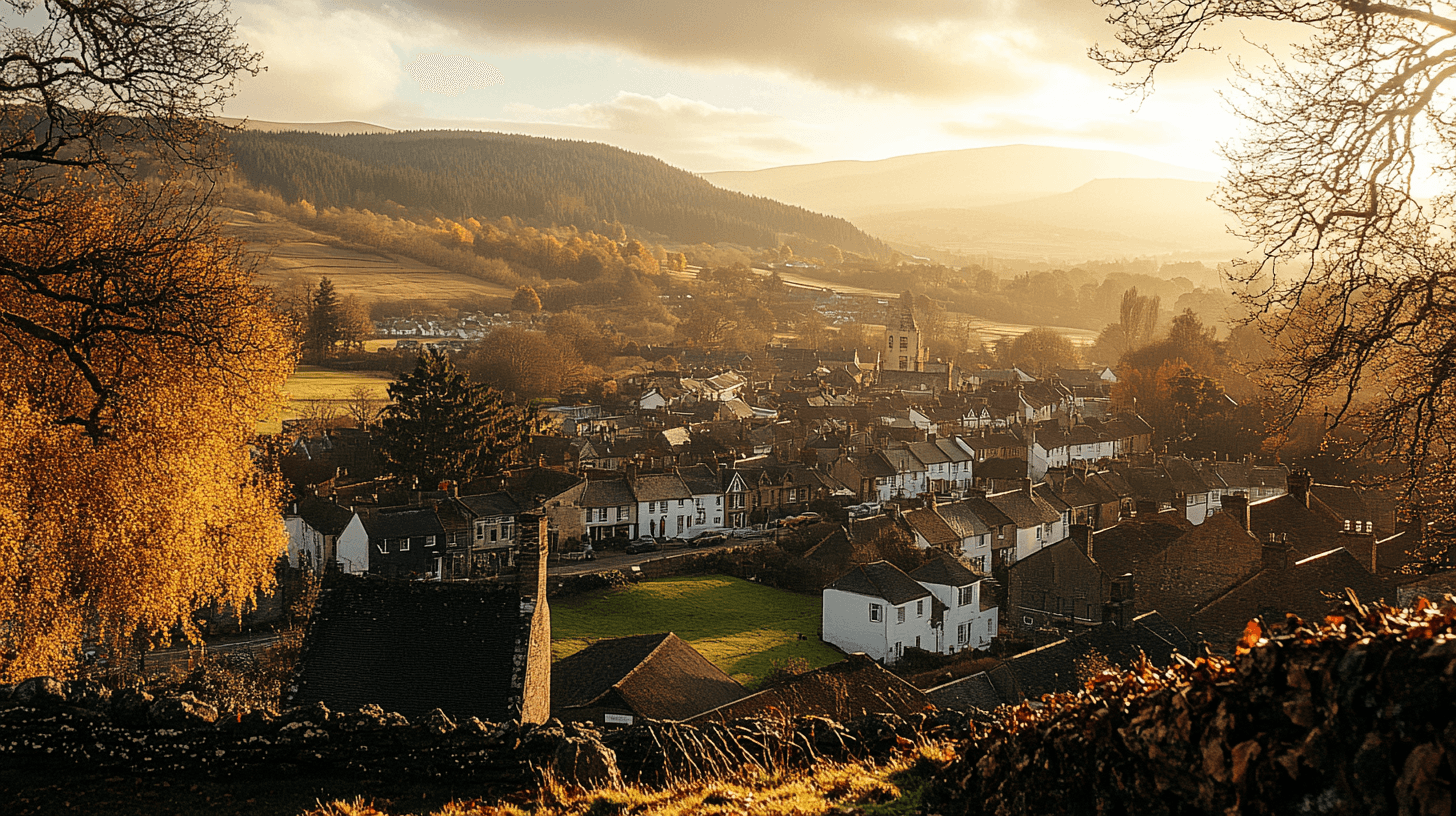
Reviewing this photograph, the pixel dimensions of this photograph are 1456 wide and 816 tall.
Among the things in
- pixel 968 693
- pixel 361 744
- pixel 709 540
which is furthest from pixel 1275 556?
pixel 709 540

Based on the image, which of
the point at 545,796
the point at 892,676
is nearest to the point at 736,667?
the point at 892,676

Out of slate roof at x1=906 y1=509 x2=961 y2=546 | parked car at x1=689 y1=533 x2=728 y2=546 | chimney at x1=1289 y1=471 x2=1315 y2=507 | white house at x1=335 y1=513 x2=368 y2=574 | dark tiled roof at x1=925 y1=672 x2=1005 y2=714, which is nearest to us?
dark tiled roof at x1=925 y1=672 x2=1005 y2=714

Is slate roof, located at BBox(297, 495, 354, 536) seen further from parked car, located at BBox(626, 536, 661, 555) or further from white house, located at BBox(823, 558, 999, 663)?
white house, located at BBox(823, 558, 999, 663)

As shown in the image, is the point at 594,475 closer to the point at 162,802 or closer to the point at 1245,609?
the point at 1245,609

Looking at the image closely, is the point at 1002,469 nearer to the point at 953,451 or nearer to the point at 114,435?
the point at 953,451

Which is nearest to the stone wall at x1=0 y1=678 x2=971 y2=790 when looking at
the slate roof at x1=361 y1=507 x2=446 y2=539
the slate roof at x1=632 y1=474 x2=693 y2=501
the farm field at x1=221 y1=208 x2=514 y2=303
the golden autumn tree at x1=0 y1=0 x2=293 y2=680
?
the golden autumn tree at x1=0 y1=0 x2=293 y2=680

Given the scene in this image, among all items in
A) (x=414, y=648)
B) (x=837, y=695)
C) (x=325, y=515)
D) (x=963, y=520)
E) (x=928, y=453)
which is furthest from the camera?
(x=928, y=453)

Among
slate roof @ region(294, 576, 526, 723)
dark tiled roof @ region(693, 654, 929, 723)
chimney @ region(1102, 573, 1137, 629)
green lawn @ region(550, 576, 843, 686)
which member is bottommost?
green lawn @ region(550, 576, 843, 686)

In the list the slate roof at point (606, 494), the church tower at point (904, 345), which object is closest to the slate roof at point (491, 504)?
the slate roof at point (606, 494)
